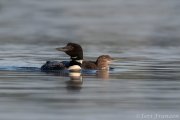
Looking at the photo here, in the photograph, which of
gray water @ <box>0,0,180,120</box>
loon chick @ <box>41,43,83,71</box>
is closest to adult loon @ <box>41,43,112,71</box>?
loon chick @ <box>41,43,83,71</box>

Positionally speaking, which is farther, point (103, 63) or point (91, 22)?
point (91, 22)

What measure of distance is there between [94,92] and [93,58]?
10.5 meters

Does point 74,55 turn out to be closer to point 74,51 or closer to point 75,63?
point 74,51

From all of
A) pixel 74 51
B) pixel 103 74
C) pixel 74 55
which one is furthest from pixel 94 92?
pixel 74 51

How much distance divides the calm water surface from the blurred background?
453 inches

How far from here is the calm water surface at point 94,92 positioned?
43.6 feet

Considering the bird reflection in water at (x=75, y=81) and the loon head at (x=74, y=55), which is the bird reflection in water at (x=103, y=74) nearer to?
the bird reflection in water at (x=75, y=81)

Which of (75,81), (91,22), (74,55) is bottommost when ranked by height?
(75,81)

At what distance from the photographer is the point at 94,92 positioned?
1585 centimetres

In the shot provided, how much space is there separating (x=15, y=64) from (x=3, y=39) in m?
12.5

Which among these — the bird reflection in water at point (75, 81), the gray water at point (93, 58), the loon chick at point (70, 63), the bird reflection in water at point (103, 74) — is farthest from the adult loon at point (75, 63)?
the bird reflection in water at point (103, 74)

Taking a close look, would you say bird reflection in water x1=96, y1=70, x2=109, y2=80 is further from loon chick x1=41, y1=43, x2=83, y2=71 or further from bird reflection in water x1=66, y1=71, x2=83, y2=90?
loon chick x1=41, y1=43, x2=83, y2=71

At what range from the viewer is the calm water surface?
1329cm

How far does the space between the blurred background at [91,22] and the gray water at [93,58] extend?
0.03 metres
